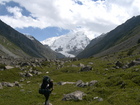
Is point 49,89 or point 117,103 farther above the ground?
point 49,89

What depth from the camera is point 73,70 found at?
79875 mm

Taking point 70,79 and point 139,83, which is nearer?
point 139,83

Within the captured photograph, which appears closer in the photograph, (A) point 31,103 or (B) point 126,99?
(B) point 126,99

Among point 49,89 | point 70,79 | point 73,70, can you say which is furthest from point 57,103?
point 73,70

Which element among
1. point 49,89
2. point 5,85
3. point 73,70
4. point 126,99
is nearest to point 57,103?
point 49,89

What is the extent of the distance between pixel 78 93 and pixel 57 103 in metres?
3.68

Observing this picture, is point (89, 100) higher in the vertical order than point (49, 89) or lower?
lower

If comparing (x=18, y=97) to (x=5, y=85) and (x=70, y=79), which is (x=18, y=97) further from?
(x=70, y=79)

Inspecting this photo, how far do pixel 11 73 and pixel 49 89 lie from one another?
6221 cm

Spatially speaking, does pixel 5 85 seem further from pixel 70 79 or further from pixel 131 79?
pixel 131 79

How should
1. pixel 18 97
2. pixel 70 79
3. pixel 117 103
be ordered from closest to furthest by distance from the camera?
pixel 117 103 < pixel 18 97 < pixel 70 79

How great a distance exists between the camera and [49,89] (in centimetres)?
1892

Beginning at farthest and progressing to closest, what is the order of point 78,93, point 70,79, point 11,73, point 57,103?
point 11,73 < point 70,79 < point 78,93 < point 57,103

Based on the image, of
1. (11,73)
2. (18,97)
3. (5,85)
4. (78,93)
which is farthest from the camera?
(11,73)
